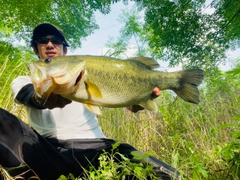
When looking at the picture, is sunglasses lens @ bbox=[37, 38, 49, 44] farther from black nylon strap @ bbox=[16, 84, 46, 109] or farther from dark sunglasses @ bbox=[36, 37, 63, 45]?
black nylon strap @ bbox=[16, 84, 46, 109]

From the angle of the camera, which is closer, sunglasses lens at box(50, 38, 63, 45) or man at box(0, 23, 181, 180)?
A: man at box(0, 23, 181, 180)

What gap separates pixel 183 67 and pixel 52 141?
4274 millimetres

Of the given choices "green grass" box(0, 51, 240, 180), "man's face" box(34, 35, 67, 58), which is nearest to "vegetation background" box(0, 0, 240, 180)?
"green grass" box(0, 51, 240, 180)

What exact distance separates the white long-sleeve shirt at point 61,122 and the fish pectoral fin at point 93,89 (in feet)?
2.23

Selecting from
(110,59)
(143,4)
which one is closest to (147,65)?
(110,59)

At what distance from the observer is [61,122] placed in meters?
2.24

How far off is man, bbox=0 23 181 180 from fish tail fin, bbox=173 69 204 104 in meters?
0.22

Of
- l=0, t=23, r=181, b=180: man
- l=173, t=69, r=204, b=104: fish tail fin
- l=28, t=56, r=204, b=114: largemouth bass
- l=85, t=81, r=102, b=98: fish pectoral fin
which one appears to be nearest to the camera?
l=28, t=56, r=204, b=114: largemouth bass

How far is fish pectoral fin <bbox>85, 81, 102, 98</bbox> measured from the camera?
1624 millimetres

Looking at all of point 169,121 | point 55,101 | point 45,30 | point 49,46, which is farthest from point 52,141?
point 169,121

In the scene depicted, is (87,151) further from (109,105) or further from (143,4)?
(143,4)

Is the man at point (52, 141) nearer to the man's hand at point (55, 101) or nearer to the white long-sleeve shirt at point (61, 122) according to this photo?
the white long-sleeve shirt at point (61, 122)

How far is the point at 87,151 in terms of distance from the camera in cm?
221

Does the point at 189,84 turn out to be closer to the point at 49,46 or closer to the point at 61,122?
the point at 61,122
